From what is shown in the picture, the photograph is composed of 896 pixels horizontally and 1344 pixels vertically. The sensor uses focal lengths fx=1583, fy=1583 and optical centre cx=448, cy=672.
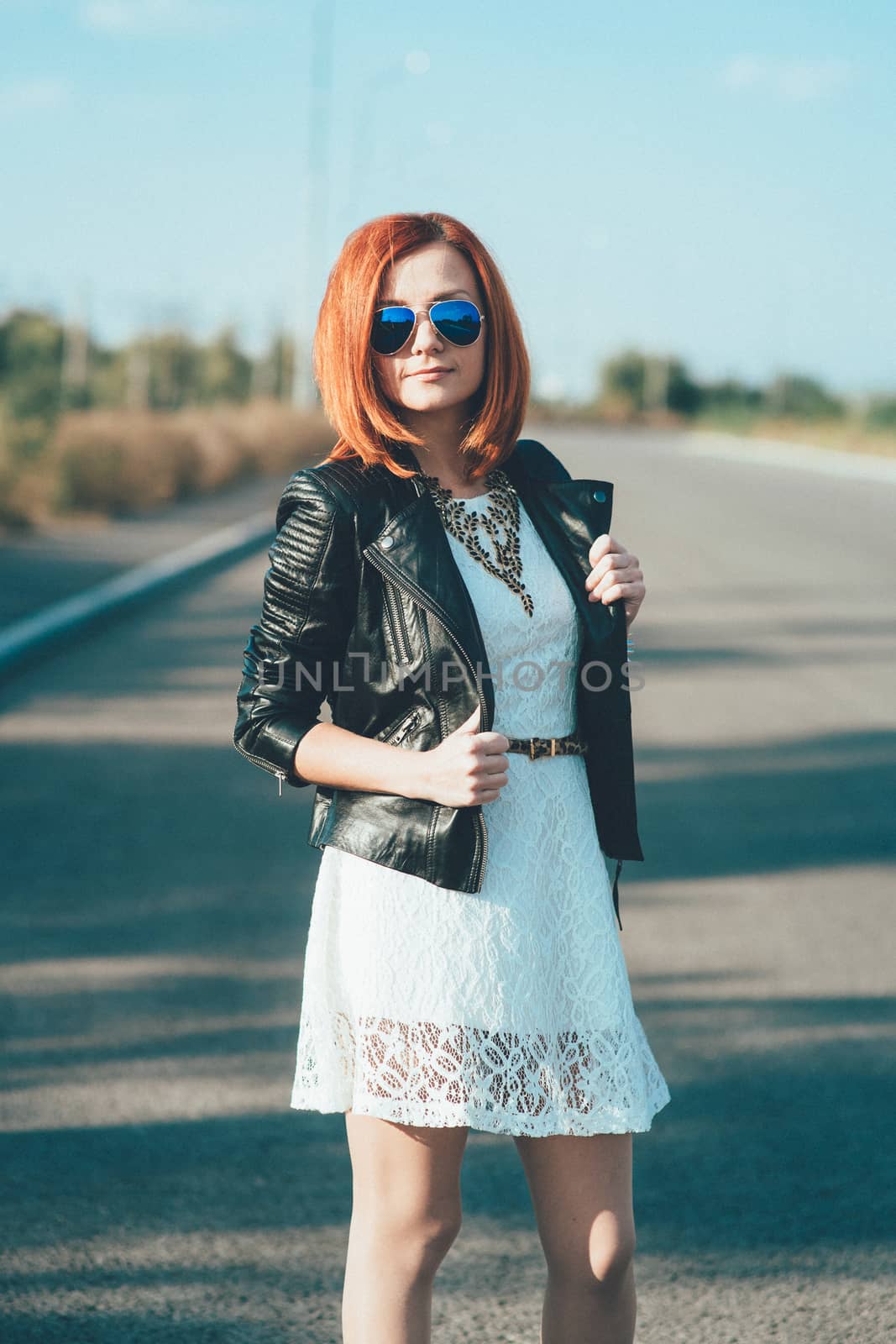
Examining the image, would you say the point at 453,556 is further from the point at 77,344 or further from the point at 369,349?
the point at 77,344

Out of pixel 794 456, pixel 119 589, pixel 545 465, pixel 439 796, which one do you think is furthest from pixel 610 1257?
pixel 794 456

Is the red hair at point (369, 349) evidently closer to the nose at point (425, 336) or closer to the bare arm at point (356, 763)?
the nose at point (425, 336)

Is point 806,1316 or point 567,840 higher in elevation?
point 567,840

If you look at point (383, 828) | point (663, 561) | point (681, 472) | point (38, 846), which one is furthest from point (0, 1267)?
point (681, 472)

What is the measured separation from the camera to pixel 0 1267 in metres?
2.92

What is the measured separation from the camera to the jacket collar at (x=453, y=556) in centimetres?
203

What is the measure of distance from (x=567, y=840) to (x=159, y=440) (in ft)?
65.4

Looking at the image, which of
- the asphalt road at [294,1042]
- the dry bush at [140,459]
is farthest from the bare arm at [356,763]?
the dry bush at [140,459]

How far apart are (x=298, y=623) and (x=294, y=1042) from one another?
7.31ft

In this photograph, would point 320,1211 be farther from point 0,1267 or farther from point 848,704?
point 848,704

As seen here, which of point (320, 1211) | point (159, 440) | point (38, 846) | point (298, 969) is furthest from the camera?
point (159, 440)

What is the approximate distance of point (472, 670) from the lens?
6.61 ft

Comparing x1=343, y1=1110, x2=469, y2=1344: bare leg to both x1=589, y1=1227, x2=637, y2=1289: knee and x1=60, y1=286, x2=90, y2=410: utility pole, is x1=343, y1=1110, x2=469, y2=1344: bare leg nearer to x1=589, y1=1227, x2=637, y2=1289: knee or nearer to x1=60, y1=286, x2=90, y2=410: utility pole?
x1=589, y1=1227, x2=637, y2=1289: knee

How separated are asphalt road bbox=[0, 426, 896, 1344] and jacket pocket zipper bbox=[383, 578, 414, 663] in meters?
1.37
